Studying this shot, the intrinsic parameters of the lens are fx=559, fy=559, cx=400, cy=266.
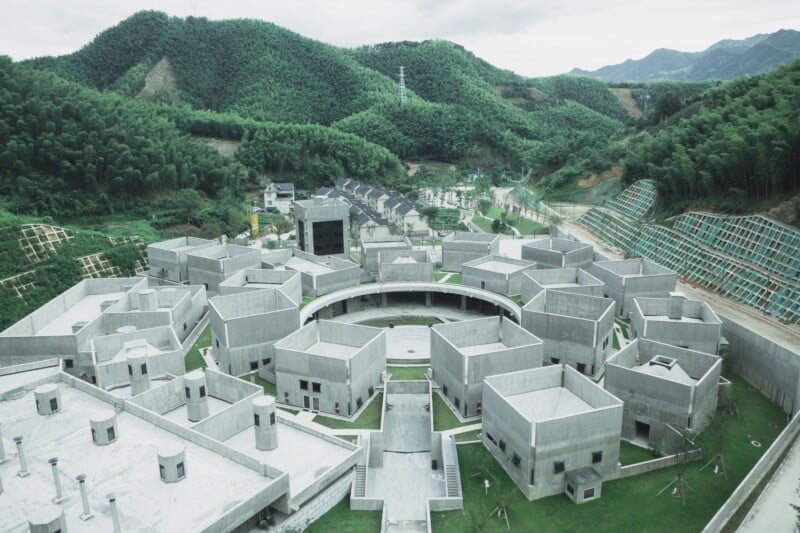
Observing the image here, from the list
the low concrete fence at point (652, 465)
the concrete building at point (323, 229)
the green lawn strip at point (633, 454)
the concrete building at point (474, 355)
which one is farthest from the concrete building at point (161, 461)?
the concrete building at point (323, 229)

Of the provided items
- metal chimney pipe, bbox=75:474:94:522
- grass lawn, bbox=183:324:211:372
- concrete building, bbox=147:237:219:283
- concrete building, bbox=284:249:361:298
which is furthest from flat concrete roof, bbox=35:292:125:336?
metal chimney pipe, bbox=75:474:94:522

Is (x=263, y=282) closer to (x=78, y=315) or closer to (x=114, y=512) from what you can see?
(x=78, y=315)

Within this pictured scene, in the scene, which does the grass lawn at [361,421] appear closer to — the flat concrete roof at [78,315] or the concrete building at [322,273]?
the concrete building at [322,273]

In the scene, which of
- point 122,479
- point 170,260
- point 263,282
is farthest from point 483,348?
point 170,260

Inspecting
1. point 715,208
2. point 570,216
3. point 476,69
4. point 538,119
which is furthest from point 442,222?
point 476,69

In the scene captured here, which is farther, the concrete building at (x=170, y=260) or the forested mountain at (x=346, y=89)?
the forested mountain at (x=346, y=89)

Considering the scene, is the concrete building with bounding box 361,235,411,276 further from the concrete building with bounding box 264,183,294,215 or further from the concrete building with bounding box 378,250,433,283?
the concrete building with bounding box 264,183,294,215

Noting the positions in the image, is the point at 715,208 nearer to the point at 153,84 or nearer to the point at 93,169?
the point at 93,169
